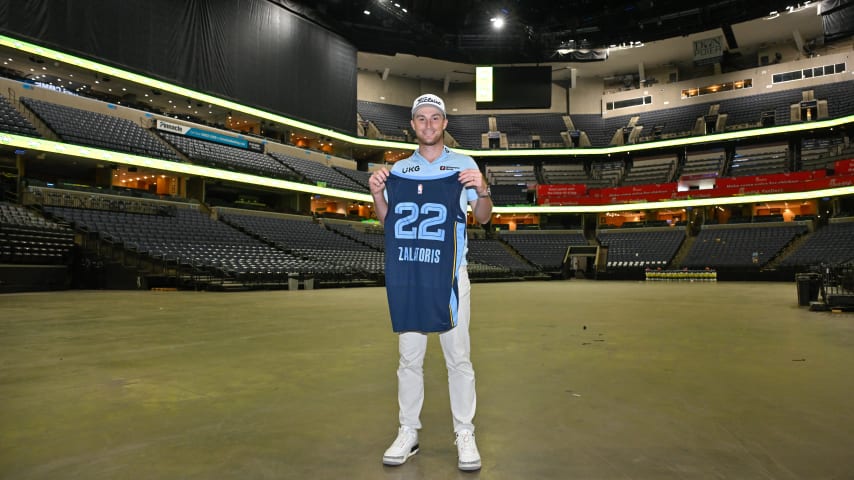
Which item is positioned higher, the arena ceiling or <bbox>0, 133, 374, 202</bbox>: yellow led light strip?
the arena ceiling

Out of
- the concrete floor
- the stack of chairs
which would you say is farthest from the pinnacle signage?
the concrete floor

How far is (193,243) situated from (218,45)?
593 inches

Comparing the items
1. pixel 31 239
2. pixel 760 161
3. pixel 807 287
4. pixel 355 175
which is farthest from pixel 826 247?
pixel 31 239

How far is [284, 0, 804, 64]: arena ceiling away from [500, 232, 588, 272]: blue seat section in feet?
48.8

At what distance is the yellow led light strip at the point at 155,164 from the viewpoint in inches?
802

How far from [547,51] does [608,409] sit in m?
39.5

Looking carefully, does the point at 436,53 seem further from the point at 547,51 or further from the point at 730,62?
the point at 730,62

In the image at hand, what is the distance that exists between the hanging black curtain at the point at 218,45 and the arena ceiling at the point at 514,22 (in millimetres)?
2243

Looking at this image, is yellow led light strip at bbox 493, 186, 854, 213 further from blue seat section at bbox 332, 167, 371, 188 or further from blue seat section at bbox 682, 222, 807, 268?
blue seat section at bbox 332, 167, 371, 188

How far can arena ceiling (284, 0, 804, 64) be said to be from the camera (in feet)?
108

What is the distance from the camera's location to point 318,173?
117 feet

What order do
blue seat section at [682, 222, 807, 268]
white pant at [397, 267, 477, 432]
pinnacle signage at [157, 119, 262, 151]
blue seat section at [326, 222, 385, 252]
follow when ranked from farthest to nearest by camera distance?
blue seat section at [326, 222, 385, 252] < blue seat section at [682, 222, 807, 268] < pinnacle signage at [157, 119, 262, 151] < white pant at [397, 267, 477, 432]

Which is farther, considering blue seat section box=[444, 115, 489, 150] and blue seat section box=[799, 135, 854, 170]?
blue seat section box=[444, 115, 489, 150]

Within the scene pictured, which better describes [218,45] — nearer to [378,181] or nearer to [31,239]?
[31,239]
